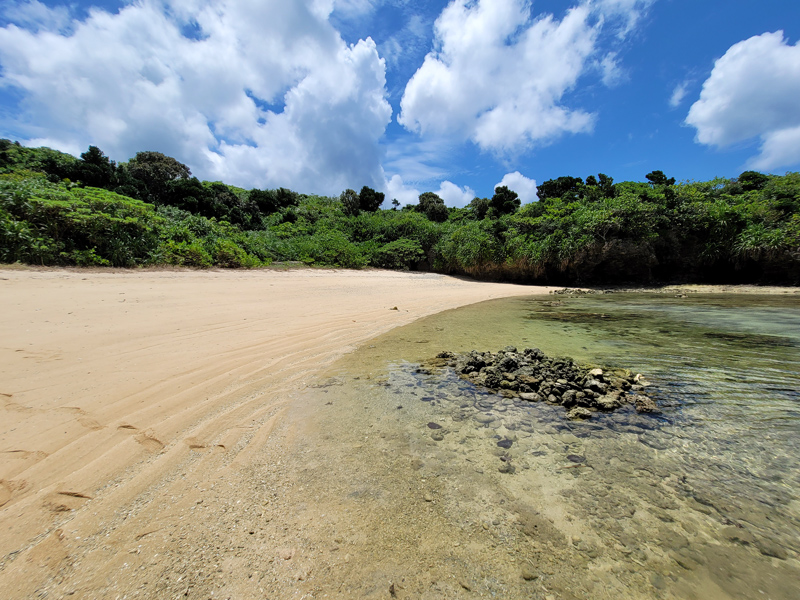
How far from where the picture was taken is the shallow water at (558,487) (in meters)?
1.45

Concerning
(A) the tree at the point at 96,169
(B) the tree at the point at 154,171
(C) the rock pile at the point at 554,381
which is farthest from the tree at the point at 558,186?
(A) the tree at the point at 96,169

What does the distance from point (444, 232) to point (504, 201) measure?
14370 millimetres

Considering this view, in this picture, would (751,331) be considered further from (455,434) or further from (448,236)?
(448,236)

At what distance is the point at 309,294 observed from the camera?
1005cm

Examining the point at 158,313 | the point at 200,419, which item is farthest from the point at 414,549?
the point at 158,313

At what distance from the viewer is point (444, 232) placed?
2698cm

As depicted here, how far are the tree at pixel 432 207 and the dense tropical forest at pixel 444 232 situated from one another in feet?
28.2

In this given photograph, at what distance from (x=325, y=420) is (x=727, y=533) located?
2.75 meters

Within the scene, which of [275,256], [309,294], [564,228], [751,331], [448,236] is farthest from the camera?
[448,236]

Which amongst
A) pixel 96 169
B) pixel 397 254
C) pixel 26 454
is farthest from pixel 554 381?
pixel 96 169

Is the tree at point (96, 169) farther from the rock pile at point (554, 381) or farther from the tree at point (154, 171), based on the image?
the rock pile at point (554, 381)

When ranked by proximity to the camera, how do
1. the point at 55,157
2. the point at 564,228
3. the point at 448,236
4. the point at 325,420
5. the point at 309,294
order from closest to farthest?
the point at 325,420, the point at 309,294, the point at 564,228, the point at 448,236, the point at 55,157

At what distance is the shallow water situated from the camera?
145 cm

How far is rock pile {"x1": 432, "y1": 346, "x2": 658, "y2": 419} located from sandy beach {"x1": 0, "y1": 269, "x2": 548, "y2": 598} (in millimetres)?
2156
